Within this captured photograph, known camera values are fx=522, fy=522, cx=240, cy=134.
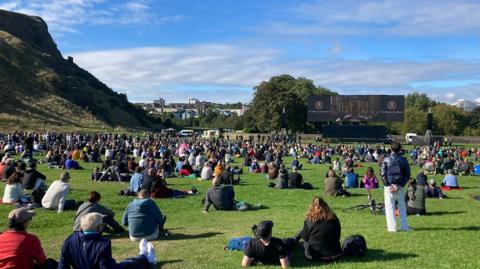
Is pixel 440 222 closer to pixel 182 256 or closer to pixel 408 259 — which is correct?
pixel 408 259

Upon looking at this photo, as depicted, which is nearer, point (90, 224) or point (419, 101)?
point (90, 224)

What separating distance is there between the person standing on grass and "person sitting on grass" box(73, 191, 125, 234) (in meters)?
5.71

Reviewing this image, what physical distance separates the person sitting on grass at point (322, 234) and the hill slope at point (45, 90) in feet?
244

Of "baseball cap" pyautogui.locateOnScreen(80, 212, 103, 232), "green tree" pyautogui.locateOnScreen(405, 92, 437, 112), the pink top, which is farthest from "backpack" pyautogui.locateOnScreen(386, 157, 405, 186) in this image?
"green tree" pyautogui.locateOnScreen(405, 92, 437, 112)

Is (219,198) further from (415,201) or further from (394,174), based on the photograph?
(394,174)

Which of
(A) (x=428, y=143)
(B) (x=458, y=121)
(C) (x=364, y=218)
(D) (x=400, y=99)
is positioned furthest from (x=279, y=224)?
(B) (x=458, y=121)

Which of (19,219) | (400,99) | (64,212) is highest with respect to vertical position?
(400,99)

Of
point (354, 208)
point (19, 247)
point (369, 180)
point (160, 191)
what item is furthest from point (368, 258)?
point (369, 180)

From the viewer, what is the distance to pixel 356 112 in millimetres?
71125

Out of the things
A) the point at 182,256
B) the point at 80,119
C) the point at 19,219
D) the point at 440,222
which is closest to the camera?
the point at 19,219

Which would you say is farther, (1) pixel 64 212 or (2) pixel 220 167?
(2) pixel 220 167

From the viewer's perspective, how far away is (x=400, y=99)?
69688 millimetres

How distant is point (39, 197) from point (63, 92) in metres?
98.9

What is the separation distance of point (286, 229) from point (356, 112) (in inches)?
2431
